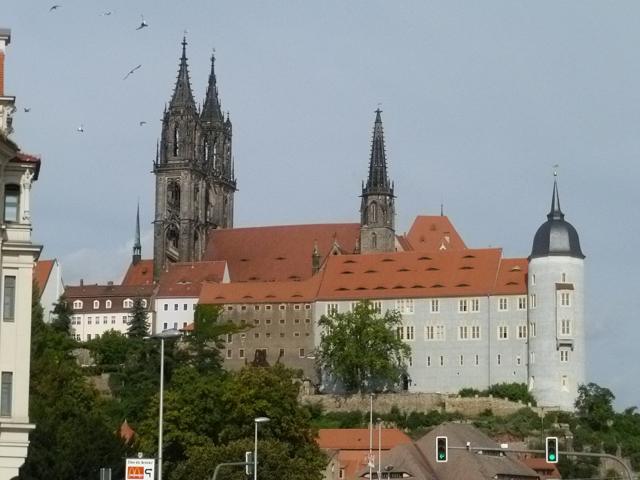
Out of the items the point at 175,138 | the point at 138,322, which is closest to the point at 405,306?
the point at 138,322

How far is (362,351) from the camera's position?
16662 cm

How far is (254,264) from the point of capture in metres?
198

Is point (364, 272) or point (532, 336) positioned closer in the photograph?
point (532, 336)

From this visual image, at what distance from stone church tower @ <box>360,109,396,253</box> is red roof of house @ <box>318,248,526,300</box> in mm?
6053

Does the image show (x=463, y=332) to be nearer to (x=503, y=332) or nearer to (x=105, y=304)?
(x=503, y=332)

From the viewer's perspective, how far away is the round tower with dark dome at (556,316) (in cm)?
16638

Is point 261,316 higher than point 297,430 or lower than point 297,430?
higher

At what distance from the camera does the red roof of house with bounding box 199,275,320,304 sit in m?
184

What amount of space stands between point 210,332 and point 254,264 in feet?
73.3

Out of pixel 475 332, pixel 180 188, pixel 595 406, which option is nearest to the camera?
pixel 595 406

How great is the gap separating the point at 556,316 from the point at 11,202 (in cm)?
12925

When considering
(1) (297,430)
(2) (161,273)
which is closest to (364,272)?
(2) (161,273)

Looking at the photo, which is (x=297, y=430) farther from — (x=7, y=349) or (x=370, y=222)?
(x=370, y=222)

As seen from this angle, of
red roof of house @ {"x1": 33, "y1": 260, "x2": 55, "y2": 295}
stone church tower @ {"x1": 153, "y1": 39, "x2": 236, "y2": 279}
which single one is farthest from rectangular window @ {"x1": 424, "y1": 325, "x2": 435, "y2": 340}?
red roof of house @ {"x1": 33, "y1": 260, "x2": 55, "y2": 295}
